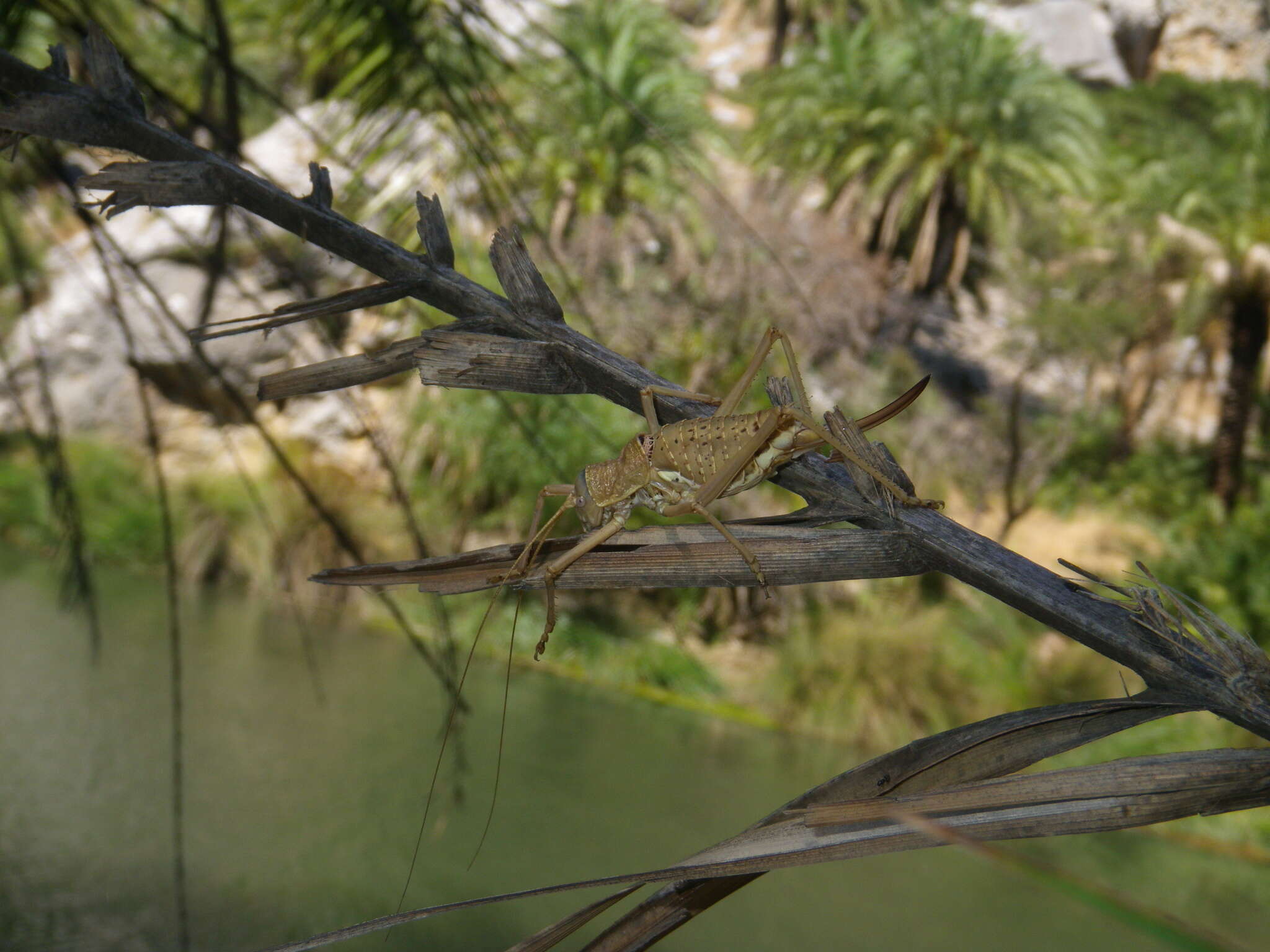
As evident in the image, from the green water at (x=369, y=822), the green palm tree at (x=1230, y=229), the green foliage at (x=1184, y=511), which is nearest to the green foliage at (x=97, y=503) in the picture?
the green water at (x=369, y=822)

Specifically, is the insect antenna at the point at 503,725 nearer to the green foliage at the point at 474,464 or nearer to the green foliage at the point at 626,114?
the green foliage at the point at 626,114

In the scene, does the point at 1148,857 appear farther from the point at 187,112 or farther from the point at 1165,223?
the point at 1165,223

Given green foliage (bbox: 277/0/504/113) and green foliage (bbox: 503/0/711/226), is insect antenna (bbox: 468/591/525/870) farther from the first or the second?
green foliage (bbox: 503/0/711/226)

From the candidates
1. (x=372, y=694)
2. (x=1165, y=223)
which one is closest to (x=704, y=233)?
(x=1165, y=223)

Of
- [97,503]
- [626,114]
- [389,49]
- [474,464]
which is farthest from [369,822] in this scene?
[97,503]

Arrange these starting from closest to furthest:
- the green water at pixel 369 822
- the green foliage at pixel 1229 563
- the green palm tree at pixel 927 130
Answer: the green water at pixel 369 822 → the green foliage at pixel 1229 563 → the green palm tree at pixel 927 130

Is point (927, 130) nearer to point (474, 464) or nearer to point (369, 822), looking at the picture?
point (474, 464)

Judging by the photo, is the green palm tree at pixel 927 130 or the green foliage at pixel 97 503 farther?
the green palm tree at pixel 927 130
